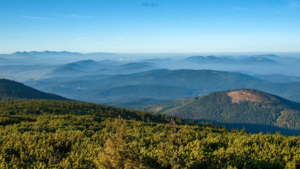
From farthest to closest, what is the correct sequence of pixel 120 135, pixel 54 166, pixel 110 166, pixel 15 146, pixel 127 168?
1. pixel 15 146
2. pixel 54 166
3. pixel 120 135
4. pixel 110 166
5. pixel 127 168

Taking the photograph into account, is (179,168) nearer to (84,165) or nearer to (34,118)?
(84,165)

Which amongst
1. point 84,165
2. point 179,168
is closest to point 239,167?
point 179,168

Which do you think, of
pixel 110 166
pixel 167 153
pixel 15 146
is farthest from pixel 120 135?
pixel 15 146

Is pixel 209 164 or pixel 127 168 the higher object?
pixel 127 168

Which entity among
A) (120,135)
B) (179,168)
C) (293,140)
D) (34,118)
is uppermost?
(120,135)

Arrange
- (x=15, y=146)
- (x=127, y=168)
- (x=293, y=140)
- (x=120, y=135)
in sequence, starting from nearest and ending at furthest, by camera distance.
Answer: (x=127, y=168) → (x=120, y=135) → (x=15, y=146) → (x=293, y=140)

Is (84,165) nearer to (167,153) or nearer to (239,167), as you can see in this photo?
(167,153)

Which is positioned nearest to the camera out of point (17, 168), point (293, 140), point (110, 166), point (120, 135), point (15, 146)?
point (110, 166)

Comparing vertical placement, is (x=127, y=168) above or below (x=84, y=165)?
above

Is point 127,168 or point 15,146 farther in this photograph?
point 15,146
